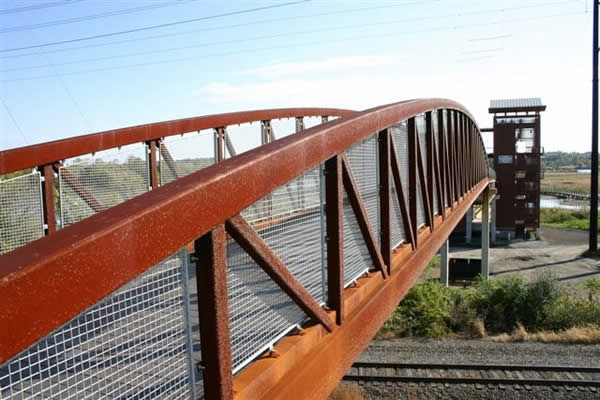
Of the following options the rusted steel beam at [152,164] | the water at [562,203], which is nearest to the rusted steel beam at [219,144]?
the rusted steel beam at [152,164]

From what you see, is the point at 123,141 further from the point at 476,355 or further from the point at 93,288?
the point at 476,355

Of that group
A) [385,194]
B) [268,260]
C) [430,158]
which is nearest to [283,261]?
[268,260]

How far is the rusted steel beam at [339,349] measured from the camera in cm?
313

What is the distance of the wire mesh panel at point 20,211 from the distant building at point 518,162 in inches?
1486

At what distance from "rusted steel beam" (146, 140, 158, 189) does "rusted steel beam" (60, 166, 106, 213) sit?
3.49 ft

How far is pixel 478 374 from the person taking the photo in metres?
11.3

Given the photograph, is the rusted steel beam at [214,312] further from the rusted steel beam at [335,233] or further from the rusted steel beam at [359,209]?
the rusted steel beam at [359,209]

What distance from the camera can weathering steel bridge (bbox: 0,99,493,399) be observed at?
151 centimetres

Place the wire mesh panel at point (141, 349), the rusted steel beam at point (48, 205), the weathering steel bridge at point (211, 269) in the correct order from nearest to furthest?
the weathering steel bridge at point (211, 269)
the wire mesh panel at point (141, 349)
the rusted steel beam at point (48, 205)

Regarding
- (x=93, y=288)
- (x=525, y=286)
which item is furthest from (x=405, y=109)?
(x=525, y=286)

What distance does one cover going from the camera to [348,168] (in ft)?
12.6

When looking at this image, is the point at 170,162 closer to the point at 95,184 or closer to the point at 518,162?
the point at 95,184

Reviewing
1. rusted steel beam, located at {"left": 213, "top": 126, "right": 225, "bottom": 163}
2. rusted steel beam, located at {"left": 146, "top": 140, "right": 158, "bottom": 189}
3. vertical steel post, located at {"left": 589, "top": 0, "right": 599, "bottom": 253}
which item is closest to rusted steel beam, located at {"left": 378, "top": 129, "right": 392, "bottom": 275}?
rusted steel beam, located at {"left": 146, "top": 140, "right": 158, "bottom": 189}

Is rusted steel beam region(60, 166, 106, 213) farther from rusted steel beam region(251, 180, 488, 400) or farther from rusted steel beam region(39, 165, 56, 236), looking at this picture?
rusted steel beam region(251, 180, 488, 400)
